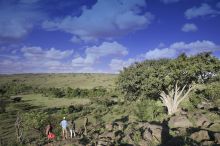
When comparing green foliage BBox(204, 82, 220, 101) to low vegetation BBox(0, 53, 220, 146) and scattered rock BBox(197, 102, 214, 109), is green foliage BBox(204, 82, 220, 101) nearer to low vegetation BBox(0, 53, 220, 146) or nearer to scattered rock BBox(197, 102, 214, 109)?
low vegetation BBox(0, 53, 220, 146)

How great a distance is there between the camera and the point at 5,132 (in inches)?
1396

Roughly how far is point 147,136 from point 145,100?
1654 cm

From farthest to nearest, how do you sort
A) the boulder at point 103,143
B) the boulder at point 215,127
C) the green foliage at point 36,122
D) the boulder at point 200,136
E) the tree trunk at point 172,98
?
the tree trunk at point 172,98, the green foliage at point 36,122, the boulder at point 215,127, the boulder at point 200,136, the boulder at point 103,143

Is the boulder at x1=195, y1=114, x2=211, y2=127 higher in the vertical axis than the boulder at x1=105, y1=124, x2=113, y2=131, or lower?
higher

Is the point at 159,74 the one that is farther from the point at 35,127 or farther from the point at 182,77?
the point at 35,127

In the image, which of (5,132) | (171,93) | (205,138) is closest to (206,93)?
(171,93)

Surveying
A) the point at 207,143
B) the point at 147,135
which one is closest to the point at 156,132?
the point at 147,135

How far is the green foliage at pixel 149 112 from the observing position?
34250 millimetres

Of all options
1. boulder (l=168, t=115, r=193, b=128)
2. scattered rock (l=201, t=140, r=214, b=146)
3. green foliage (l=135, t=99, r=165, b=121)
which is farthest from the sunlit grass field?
scattered rock (l=201, t=140, r=214, b=146)

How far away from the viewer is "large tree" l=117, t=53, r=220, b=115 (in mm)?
34062

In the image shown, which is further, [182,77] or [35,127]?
[182,77]

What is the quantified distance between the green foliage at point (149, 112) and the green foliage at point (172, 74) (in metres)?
1.59

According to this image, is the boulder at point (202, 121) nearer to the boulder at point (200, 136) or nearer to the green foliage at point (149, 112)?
the boulder at point (200, 136)

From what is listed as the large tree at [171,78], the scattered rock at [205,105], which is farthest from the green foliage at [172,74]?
the scattered rock at [205,105]
